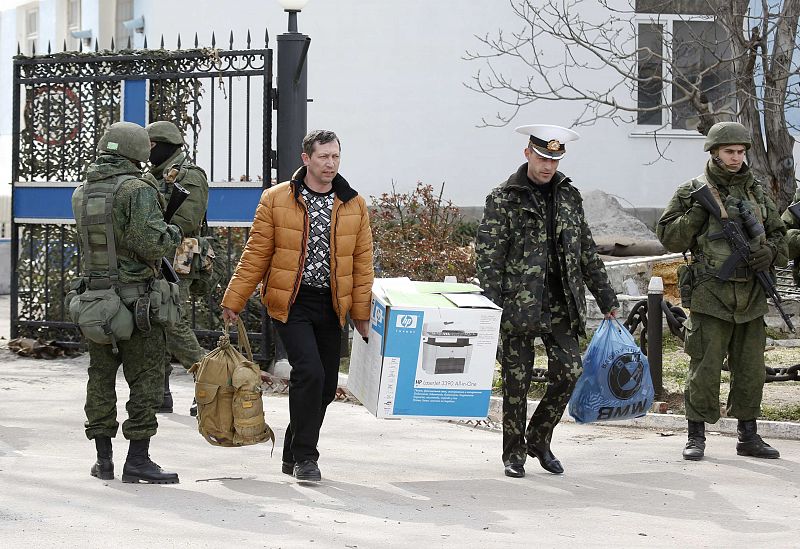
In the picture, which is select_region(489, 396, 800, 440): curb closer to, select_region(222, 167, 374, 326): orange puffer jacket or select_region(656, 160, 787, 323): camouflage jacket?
select_region(656, 160, 787, 323): camouflage jacket

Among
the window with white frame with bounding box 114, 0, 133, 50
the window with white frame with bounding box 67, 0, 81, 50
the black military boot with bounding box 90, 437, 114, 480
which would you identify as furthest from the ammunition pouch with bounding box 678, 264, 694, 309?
the window with white frame with bounding box 67, 0, 81, 50

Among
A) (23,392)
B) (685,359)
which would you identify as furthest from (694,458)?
(23,392)

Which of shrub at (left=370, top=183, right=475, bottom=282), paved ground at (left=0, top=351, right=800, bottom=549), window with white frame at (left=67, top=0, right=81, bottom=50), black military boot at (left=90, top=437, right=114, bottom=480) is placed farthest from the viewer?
window with white frame at (left=67, top=0, right=81, bottom=50)

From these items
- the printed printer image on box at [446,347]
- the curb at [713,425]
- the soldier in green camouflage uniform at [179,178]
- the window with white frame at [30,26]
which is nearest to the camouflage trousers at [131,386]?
the printed printer image on box at [446,347]

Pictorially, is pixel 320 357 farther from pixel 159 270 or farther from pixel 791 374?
pixel 791 374

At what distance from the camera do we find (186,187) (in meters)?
8.58

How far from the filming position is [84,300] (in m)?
6.65

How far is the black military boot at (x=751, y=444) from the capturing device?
798cm

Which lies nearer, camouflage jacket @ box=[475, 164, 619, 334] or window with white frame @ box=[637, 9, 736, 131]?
camouflage jacket @ box=[475, 164, 619, 334]

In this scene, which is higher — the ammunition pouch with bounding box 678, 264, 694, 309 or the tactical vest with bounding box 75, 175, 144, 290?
the tactical vest with bounding box 75, 175, 144, 290

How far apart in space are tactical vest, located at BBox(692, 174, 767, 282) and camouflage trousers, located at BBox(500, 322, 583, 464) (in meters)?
1.13

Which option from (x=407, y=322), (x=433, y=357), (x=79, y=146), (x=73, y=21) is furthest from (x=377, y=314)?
(x=73, y=21)

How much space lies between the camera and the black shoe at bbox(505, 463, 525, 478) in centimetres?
728

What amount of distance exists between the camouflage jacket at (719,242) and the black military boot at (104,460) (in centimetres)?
347
